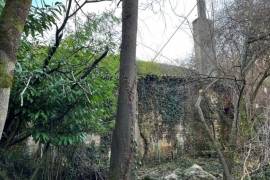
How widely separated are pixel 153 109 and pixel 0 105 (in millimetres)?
9803

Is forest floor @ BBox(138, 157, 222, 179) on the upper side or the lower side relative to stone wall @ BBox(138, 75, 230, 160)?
lower

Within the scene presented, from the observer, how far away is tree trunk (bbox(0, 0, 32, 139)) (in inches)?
80.5

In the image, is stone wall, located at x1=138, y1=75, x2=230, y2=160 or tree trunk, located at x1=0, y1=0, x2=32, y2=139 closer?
tree trunk, located at x1=0, y1=0, x2=32, y2=139

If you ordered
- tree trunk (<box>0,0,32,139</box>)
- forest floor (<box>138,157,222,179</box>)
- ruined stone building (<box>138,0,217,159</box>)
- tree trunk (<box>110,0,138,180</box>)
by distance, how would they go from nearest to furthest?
tree trunk (<box>0,0,32,139</box>) → tree trunk (<box>110,0,138,180</box>) → forest floor (<box>138,157,222,179</box>) → ruined stone building (<box>138,0,217,159</box>)

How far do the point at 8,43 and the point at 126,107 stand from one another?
322cm

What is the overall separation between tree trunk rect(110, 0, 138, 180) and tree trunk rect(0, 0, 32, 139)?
3.10 metres

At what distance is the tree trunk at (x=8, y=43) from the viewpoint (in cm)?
204

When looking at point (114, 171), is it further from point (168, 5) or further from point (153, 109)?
point (153, 109)

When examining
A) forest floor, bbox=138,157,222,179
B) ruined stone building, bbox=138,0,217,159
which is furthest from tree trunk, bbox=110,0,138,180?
ruined stone building, bbox=138,0,217,159

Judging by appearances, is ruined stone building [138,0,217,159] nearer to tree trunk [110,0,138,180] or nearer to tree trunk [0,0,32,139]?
tree trunk [110,0,138,180]

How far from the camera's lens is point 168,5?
7.23 m

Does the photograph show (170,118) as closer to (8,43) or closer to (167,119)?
(167,119)

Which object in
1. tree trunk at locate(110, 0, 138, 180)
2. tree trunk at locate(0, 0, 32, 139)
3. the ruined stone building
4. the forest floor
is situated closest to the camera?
tree trunk at locate(0, 0, 32, 139)

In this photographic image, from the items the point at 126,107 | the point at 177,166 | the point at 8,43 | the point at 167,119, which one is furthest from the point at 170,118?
the point at 8,43
